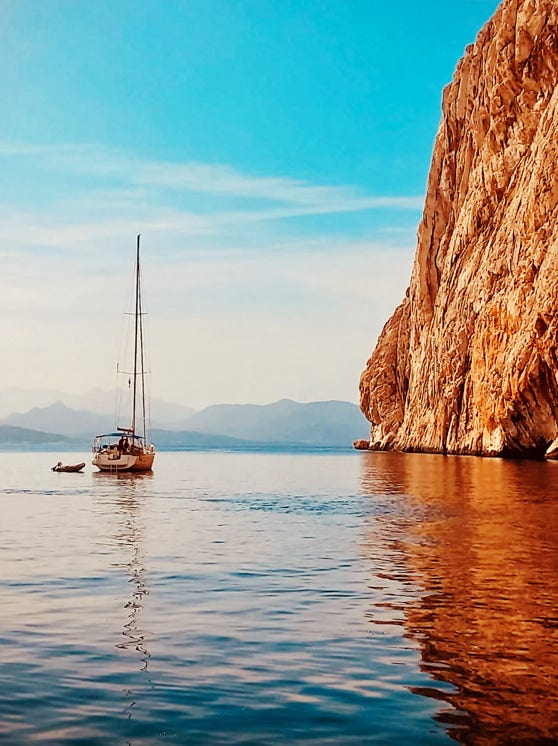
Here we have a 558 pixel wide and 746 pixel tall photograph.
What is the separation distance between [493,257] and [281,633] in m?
70.5

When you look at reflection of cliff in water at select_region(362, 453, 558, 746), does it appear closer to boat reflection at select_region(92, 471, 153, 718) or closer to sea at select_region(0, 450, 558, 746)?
sea at select_region(0, 450, 558, 746)

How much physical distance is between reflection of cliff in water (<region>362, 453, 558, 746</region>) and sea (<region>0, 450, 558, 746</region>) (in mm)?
37

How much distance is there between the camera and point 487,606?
1299 cm

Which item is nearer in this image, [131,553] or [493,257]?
[131,553]

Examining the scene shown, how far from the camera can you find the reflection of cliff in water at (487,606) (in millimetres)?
8039

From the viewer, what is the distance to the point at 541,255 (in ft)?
220

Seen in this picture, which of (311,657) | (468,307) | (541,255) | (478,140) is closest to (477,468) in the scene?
(541,255)

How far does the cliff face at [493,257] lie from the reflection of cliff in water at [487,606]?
117 feet

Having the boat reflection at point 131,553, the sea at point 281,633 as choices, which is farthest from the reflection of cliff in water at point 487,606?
the boat reflection at point 131,553

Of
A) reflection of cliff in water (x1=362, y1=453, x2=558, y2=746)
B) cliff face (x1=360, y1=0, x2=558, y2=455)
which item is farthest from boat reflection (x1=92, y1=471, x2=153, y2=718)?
cliff face (x1=360, y1=0, x2=558, y2=455)

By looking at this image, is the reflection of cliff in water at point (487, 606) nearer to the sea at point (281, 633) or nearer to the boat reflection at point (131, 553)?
the sea at point (281, 633)

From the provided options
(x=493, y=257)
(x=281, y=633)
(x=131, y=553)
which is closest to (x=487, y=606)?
(x=281, y=633)

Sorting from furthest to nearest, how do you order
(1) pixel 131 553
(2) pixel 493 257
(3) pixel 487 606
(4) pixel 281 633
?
(2) pixel 493 257 → (1) pixel 131 553 → (3) pixel 487 606 → (4) pixel 281 633

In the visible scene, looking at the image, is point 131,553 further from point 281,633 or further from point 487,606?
point 487,606
